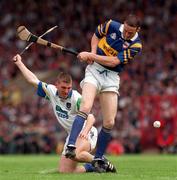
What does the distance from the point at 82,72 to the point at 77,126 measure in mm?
15789

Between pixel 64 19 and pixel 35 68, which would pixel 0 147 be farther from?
pixel 64 19

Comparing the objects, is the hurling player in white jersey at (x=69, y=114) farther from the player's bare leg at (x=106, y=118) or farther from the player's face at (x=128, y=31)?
the player's face at (x=128, y=31)

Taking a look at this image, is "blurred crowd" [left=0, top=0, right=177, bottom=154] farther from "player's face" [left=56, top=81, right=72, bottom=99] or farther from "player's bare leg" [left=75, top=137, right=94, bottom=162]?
"player's face" [left=56, top=81, right=72, bottom=99]

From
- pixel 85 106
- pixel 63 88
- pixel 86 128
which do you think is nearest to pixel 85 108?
pixel 85 106

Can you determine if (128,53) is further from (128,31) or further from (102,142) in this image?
(102,142)

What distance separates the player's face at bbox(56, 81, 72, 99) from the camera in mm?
10532

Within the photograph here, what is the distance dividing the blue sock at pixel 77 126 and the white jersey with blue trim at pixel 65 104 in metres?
0.36

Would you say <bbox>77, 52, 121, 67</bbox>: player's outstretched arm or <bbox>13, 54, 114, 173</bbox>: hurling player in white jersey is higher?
<bbox>77, 52, 121, 67</bbox>: player's outstretched arm

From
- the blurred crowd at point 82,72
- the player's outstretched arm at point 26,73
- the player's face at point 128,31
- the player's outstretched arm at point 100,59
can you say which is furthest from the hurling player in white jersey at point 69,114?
the blurred crowd at point 82,72

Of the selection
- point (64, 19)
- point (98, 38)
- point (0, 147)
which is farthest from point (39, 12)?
point (98, 38)

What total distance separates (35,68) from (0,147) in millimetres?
5151

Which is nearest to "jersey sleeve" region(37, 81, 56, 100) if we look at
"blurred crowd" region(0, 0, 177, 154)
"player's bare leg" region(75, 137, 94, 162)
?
"player's bare leg" region(75, 137, 94, 162)

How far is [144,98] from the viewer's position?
75.4 ft

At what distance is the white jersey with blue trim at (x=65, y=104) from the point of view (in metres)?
10.9
